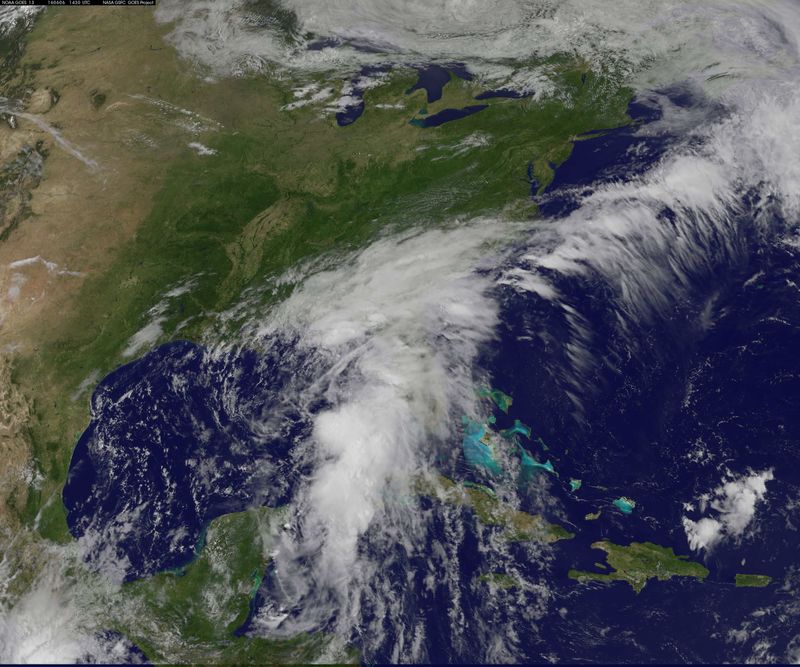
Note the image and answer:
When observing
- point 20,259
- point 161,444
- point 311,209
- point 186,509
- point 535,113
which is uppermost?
point 535,113

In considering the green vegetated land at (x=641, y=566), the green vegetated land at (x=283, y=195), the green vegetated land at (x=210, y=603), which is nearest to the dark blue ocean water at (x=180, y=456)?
the green vegetated land at (x=210, y=603)

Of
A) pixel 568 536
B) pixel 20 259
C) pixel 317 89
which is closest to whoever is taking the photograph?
pixel 568 536

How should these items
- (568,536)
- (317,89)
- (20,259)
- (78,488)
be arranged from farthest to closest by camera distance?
(317,89) → (20,259) → (78,488) → (568,536)

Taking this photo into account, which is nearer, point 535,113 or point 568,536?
point 568,536

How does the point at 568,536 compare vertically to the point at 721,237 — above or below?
below

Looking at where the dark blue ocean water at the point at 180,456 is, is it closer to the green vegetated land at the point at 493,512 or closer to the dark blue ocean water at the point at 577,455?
the dark blue ocean water at the point at 577,455

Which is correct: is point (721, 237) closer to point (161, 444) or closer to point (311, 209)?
point (311, 209)

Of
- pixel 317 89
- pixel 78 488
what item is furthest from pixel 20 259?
pixel 317 89
